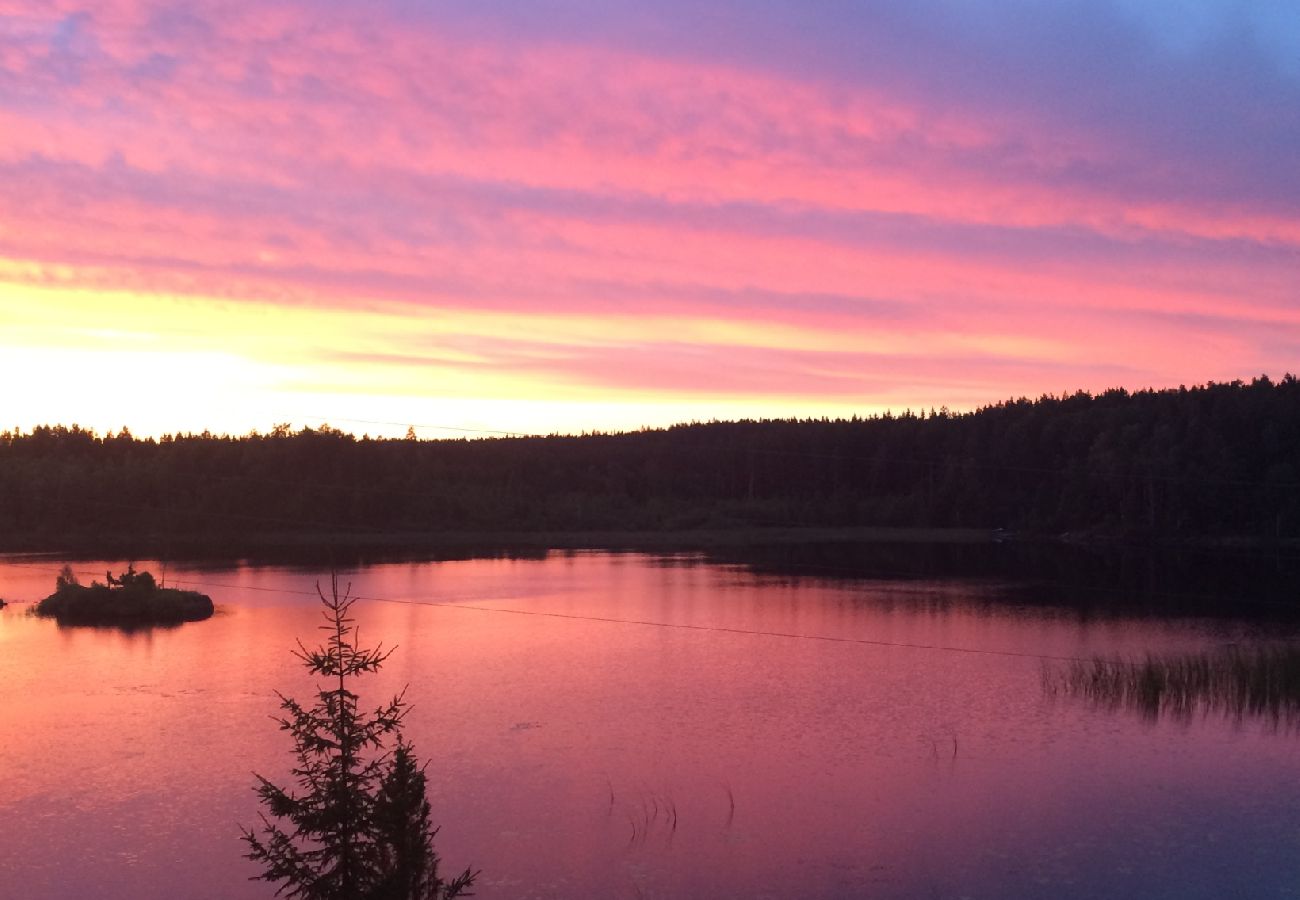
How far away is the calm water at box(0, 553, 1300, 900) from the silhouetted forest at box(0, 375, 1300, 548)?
134 feet

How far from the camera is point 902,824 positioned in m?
14.3

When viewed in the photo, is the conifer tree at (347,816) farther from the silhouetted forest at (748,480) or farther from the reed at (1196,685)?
the silhouetted forest at (748,480)

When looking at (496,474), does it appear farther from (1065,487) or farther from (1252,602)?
(1252,602)

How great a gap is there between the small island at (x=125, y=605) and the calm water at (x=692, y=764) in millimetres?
2375

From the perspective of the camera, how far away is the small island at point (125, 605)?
35.1 metres

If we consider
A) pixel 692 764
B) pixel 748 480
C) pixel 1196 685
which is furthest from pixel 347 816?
pixel 748 480

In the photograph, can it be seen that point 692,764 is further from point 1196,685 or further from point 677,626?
point 677,626

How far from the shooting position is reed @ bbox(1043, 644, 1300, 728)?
2084 cm

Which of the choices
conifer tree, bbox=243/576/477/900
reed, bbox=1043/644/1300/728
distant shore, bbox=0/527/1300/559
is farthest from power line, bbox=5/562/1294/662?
distant shore, bbox=0/527/1300/559

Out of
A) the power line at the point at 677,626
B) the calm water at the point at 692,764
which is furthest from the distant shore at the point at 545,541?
the calm water at the point at 692,764

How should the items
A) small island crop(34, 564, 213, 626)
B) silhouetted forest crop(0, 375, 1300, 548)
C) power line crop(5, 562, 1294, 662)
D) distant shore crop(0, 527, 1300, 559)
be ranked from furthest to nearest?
1. silhouetted forest crop(0, 375, 1300, 548)
2. distant shore crop(0, 527, 1300, 559)
3. small island crop(34, 564, 213, 626)
4. power line crop(5, 562, 1294, 662)

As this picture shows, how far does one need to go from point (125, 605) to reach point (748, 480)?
67.4 metres

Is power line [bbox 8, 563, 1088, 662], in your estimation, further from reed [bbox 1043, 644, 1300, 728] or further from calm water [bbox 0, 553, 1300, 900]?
reed [bbox 1043, 644, 1300, 728]

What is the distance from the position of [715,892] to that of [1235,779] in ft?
26.8
